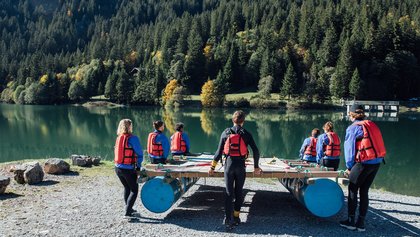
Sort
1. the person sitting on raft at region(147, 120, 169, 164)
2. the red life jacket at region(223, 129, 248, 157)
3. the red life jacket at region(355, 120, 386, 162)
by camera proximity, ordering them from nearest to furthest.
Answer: the red life jacket at region(355, 120, 386, 162) < the red life jacket at region(223, 129, 248, 157) < the person sitting on raft at region(147, 120, 169, 164)

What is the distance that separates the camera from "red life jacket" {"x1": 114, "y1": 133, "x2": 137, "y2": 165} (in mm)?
11289

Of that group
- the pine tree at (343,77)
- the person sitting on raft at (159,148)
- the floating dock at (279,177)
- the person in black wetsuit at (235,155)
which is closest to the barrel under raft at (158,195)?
the floating dock at (279,177)

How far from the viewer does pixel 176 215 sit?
40.4ft

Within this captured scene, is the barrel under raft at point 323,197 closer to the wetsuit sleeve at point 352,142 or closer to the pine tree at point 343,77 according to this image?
the wetsuit sleeve at point 352,142

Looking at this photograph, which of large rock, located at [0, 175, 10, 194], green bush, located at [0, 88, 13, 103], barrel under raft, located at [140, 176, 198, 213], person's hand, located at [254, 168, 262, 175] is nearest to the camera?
person's hand, located at [254, 168, 262, 175]

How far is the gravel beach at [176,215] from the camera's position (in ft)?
34.9

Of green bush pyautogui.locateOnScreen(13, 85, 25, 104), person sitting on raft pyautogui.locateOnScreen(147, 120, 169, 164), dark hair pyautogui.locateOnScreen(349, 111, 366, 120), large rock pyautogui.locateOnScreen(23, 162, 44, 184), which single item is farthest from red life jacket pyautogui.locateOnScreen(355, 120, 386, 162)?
green bush pyautogui.locateOnScreen(13, 85, 25, 104)

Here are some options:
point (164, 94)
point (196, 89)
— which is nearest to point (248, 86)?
point (196, 89)

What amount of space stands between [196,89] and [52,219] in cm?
14069

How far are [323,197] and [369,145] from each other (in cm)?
219

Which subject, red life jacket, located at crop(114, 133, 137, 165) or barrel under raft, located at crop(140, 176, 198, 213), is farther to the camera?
barrel under raft, located at crop(140, 176, 198, 213)

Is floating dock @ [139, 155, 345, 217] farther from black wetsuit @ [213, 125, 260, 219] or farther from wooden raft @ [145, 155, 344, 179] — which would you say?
black wetsuit @ [213, 125, 260, 219]

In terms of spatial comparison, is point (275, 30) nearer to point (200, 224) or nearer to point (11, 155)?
point (11, 155)

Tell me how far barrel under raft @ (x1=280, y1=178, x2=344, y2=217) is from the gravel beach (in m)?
0.44
